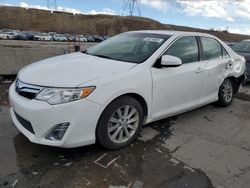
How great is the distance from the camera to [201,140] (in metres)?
4.16

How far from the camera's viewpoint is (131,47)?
4352mm

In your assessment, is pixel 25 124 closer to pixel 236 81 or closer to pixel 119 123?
pixel 119 123

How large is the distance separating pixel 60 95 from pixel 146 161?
4.40ft

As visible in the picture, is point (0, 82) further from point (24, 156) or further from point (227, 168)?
point (227, 168)

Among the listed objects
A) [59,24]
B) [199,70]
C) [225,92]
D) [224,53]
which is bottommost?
[59,24]

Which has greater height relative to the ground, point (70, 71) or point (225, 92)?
point (70, 71)

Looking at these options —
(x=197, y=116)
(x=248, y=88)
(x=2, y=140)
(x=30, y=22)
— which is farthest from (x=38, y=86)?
(x=30, y=22)

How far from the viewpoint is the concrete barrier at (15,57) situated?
23.1ft

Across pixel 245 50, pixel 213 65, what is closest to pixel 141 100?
pixel 213 65

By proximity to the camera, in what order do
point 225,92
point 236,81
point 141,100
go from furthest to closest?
point 236,81, point 225,92, point 141,100

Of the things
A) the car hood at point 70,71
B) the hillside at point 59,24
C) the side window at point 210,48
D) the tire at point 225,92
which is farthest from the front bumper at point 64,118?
the hillside at point 59,24

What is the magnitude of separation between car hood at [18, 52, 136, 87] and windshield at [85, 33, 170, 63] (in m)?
0.25

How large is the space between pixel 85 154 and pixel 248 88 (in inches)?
245

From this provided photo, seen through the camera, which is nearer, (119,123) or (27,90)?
(27,90)
